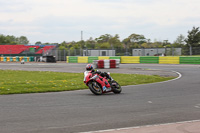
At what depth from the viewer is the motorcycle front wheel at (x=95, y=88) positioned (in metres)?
11.7

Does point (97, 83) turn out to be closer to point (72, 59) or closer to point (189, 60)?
point (189, 60)

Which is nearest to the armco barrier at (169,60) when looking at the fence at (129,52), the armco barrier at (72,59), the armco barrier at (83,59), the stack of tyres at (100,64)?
the fence at (129,52)

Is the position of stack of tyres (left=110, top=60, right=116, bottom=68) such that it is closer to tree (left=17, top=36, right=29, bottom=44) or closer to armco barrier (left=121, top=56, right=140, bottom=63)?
armco barrier (left=121, top=56, right=140, bottom=63)

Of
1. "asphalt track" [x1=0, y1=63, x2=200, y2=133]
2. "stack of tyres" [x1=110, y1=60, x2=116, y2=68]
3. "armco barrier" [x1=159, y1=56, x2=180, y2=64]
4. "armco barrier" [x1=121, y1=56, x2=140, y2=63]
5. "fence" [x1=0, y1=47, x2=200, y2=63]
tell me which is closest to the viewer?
"asphalt track" [x1=0, y1=63, x2=200, y2=133]

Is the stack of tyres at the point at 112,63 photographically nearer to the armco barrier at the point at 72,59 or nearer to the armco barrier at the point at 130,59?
the armco barrier at the point at 130,59

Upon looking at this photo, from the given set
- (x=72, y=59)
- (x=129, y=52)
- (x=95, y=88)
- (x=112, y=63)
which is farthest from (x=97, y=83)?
(x=72, y=59)

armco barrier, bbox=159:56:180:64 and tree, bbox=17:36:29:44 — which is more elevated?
tree, bbox=17:36:29:44

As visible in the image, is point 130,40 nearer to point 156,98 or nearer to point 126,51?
point 126,51

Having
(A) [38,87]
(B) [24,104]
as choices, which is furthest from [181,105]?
(A) [38,87]

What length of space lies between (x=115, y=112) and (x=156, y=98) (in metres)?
2.97

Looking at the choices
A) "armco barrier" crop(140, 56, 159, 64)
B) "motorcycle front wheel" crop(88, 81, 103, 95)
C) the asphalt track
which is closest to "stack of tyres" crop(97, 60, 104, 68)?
"armco barrier" crop(140, 56, 159, 64)

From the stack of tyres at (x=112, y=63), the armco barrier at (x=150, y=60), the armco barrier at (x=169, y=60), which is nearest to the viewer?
the stack of tyres at (x=112, y=63)

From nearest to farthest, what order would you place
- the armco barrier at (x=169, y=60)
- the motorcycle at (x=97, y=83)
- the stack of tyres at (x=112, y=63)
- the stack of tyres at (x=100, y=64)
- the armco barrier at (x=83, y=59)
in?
the motorcycle at (x=97, y=83)
the stack of tyres at (x=112, y=63)
the stack of tyres at (x=100, y=64)
the armco barrier at (x=169, y=60)
the armco barrier at (x=83, y=59)

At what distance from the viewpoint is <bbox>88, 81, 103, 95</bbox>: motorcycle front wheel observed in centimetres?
1171
